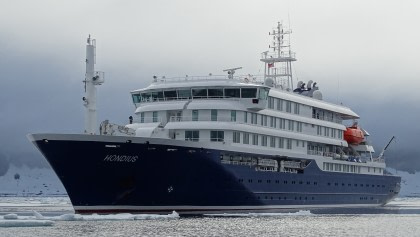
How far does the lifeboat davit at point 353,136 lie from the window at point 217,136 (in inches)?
961

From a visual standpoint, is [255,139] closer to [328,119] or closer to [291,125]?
[291,125]

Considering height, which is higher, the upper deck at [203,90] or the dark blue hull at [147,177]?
the upper deck at [203,90]

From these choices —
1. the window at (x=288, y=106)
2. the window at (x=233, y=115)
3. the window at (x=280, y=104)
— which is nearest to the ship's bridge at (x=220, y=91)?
the window at (x=233, y=115)

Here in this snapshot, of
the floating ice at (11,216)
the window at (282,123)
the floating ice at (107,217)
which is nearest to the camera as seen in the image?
the floating ice at (11,216)

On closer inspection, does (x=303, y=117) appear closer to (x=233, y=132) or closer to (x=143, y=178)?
(x=233, y=132)

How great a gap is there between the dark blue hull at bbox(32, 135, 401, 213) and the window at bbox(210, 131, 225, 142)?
2.64m

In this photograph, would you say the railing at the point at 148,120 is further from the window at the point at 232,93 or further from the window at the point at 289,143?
the window at the point at 289,143

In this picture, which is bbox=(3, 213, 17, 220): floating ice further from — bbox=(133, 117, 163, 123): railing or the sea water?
bbox=(133, 117, 163, 123): railing

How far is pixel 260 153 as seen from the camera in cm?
5809

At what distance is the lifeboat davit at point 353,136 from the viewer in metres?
76.8

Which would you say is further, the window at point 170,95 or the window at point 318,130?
the window at point 318,130

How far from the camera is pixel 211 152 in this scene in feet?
172

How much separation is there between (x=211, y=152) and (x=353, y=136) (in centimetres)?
2835

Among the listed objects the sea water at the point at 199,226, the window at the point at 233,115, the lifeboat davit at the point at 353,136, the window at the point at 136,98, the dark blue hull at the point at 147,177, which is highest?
the window at the point at 136,98
